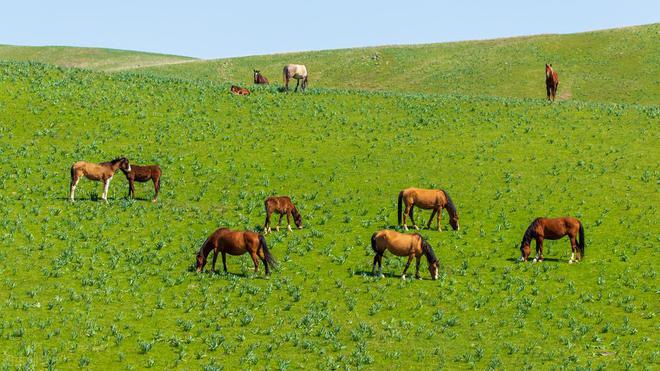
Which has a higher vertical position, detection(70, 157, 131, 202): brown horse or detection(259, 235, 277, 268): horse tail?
detection(70, 157, 131, 202): brown horse

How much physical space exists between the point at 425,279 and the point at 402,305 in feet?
9.99

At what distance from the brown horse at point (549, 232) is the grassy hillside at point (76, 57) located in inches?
4824

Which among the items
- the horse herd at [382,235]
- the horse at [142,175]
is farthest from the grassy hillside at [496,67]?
the horse at [142,175]

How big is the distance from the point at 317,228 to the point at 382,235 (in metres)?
8.46

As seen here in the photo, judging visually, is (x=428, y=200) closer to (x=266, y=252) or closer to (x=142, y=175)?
(x=266, y=252)

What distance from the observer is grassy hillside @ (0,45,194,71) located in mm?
146500

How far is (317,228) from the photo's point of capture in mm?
33594

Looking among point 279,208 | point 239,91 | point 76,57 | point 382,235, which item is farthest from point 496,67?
point 76,57

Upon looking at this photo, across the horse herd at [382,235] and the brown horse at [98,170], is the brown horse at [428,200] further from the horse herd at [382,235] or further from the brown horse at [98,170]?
the brown horse at [98,170]

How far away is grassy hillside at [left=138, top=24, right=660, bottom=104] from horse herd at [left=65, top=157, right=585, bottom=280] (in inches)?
2507

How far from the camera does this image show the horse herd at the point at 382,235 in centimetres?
2534

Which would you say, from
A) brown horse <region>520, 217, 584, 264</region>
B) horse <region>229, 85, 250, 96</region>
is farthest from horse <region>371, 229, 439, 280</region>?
horse <region>229, 85, 250, 96</region>

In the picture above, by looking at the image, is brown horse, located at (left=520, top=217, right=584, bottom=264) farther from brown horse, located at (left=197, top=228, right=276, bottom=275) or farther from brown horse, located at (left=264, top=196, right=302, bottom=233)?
brown horse, located at (left=197, top=228, right=276, bottom=275)

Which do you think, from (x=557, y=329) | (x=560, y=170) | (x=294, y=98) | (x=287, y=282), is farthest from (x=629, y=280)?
(x=294, y=98)
